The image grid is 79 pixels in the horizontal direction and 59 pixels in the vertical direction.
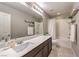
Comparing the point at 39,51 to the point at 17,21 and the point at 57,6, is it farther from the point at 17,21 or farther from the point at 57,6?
the point at 57,6

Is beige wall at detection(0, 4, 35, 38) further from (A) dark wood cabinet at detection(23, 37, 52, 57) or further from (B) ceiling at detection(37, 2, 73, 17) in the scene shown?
(B) ceiling at detection(37, 2, 73, 17)

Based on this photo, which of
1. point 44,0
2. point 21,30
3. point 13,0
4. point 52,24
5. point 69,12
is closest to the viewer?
point 13,0

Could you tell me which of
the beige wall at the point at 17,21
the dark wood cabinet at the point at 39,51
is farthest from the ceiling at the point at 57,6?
the dark wood cabinet at the point at 39,51

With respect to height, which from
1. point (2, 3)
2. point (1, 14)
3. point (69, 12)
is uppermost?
point (69, 12)

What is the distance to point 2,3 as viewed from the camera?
2.38m

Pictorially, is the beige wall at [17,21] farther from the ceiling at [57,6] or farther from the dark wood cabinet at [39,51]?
the ceiling at [57,6]

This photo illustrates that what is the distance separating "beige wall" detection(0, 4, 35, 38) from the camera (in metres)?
2.59

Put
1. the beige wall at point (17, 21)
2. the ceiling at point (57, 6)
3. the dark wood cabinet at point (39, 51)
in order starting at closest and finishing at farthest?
1. the dark wood cabinet at point (39, 51)
2. the beige wall at point (17, 21)
3. the ceiling at point (57, 6)

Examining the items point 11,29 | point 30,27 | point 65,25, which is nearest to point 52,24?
point 65,25

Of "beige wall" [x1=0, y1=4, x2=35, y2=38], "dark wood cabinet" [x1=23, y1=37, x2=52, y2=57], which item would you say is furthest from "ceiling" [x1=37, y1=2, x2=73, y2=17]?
"dark wood cabinet" [x1=23, y1=37, x2=52, y2=57]

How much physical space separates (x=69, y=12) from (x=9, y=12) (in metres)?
4.42

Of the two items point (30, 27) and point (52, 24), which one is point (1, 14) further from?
point (52, 24)

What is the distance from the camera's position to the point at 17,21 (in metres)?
3.08

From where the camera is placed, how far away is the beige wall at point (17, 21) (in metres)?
2.59
